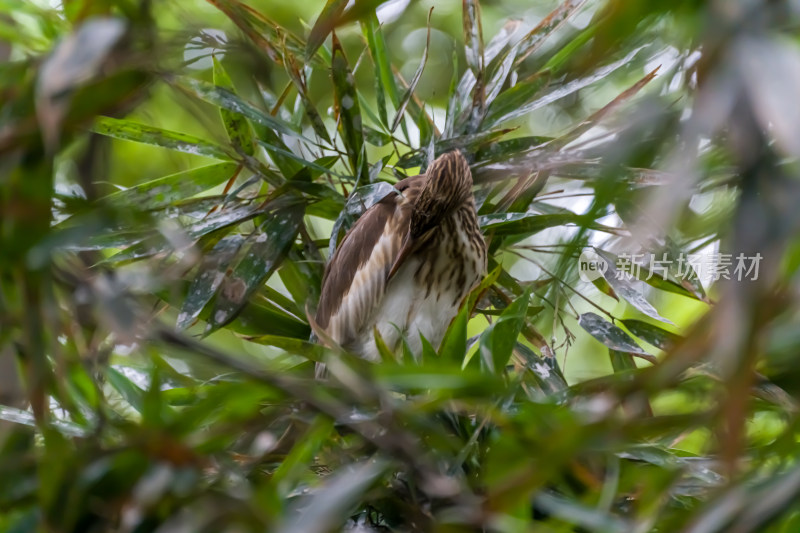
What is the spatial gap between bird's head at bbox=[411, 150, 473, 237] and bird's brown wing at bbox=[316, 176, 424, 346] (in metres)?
0.11

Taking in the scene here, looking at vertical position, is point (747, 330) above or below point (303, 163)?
below

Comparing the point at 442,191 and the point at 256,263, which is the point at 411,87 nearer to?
the point at 442,191

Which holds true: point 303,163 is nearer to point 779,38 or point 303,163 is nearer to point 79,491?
point 79,491

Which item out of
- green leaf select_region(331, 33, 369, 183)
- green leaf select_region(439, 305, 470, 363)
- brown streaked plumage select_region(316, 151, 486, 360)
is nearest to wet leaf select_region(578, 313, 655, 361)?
brown streaked plumage select_region(316, 151, 486, 360)

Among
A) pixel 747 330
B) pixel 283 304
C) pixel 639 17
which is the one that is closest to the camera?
pixel 747 330

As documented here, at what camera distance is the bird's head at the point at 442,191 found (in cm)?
204

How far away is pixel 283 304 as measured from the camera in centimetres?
210

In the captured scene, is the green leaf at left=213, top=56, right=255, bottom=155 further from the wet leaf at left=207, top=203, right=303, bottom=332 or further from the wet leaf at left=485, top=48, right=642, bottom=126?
the wet leaf at left=485, top=48, right=642, bottom=126

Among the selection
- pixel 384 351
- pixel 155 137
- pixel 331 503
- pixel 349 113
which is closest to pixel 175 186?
pixel 155 137

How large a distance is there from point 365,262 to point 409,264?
0.14m

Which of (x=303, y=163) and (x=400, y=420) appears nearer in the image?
(x=400, y=420)

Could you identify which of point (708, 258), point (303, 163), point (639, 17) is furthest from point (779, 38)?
Result: point (303, 163)

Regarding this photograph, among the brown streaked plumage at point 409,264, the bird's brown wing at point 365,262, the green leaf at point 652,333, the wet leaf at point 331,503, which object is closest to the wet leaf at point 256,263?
the brown streaked plumage at point 409,264

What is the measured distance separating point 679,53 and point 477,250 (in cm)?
127
